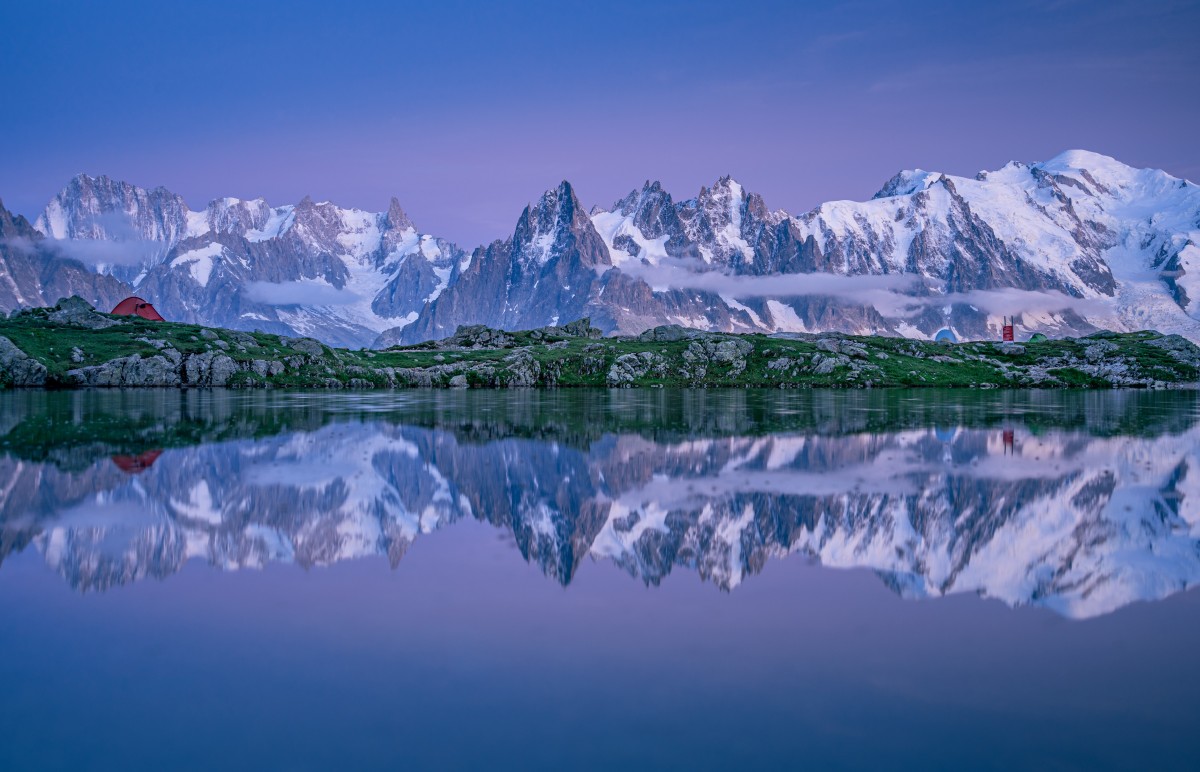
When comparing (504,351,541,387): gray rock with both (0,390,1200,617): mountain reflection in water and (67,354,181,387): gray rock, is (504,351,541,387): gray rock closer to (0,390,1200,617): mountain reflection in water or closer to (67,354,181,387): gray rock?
(67,354,181,387): gray rock

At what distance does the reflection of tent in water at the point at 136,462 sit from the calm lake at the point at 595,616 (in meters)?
0.40

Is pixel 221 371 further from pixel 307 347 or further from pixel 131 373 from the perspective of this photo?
pixel 307 347

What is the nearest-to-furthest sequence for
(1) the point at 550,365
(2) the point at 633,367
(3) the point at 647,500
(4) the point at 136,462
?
1. (3) the point at 647,500
2. (4) the point at 136,462
3. (1) the point at 550,365
4. (2) the point at 633,367

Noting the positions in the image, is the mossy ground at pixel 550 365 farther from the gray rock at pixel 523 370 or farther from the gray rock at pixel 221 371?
the gray rock at pixel 221 371

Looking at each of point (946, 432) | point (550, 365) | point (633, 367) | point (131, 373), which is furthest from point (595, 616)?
point (633, 367)

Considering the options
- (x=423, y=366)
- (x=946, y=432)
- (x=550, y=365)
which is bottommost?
(x=946, y=432)

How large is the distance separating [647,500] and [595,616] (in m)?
14.6

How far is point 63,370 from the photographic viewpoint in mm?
146375

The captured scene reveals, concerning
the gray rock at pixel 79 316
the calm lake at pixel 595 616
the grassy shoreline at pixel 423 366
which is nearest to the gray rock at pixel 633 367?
the grassy shoreline at pixel 423 366

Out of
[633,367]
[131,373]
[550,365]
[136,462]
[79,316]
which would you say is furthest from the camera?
[633,367]

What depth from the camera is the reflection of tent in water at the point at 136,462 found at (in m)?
40.5

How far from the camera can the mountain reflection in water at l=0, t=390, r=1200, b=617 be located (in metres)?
24.2

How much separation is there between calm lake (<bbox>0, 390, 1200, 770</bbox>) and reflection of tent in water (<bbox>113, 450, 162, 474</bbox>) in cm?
40

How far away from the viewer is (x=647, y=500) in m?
33.7
